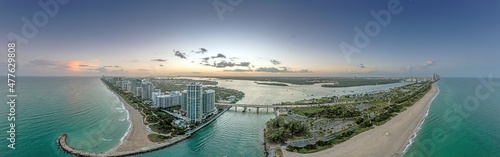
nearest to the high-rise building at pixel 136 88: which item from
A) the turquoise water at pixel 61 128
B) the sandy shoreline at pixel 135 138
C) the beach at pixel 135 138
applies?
the turquoise water at pixel 61 128

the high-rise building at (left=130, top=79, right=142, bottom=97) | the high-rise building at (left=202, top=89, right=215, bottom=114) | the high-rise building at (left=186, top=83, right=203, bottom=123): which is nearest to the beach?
the high-rise building at (left=186, top=83, right=203, bottom=123)

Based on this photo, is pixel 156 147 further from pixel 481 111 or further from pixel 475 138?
pixel 481 111

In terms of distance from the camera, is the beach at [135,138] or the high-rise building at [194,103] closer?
the beach at [135,138]

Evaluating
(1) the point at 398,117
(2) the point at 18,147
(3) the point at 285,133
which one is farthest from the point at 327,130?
(2) the point at 18,147

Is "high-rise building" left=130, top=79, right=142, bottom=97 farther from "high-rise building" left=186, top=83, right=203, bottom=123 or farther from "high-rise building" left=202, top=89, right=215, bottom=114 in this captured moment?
"high-rise building" left=186, top=83, right=203, bottom=123

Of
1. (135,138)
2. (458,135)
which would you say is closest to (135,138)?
(135,138)

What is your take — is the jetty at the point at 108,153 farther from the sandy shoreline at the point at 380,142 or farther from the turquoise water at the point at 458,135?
the turquoise water at the point at 458,135
